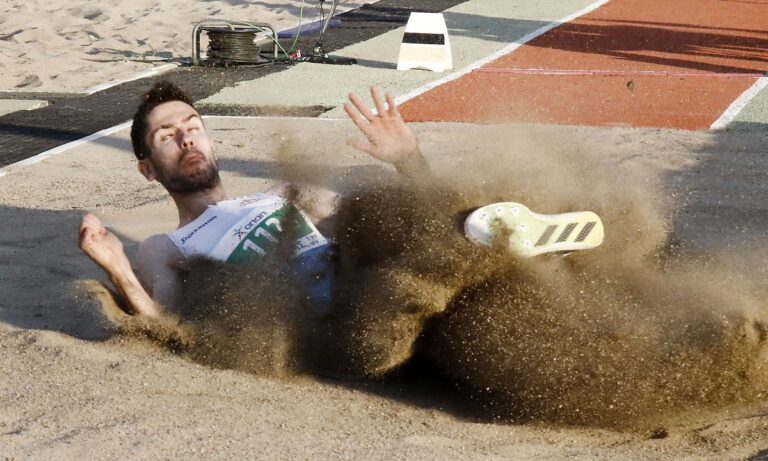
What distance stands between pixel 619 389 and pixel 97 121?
22.4 feet

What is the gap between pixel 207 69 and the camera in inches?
472

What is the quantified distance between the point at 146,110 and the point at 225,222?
689 mm

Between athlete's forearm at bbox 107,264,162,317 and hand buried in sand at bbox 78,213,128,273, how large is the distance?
37mm

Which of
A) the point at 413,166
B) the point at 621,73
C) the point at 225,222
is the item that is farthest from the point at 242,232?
the point at 621,73

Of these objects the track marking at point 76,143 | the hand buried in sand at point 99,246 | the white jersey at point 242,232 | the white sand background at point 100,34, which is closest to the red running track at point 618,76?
the track marking at point 76,143

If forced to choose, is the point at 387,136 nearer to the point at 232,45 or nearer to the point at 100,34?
the point at 232,45

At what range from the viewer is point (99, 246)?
14.4ft

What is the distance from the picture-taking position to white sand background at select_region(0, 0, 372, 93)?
39.3 ft

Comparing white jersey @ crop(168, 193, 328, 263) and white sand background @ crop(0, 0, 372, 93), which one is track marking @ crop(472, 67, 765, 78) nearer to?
white sand background @ crop(0, 0, 372, 93)

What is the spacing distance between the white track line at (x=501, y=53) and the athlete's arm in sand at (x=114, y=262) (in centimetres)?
557

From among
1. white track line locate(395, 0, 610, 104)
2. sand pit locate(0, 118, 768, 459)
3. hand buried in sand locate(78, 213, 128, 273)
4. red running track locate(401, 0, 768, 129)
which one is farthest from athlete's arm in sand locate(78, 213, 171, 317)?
white track line locate(395, 0, 610, 104)

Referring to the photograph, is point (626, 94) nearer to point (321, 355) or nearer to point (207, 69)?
point (207, 69)

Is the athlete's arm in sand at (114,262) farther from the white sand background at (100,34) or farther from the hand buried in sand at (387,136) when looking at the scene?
the white sand background at (100,34)

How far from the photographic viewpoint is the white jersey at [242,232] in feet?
15.4
